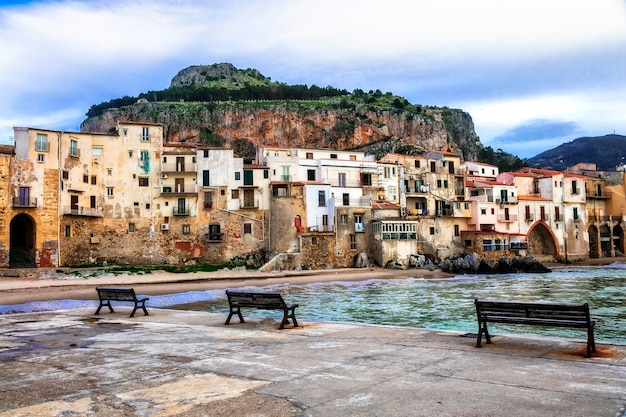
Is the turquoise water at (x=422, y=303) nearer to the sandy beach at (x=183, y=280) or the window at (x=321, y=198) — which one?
the sandy beach at (x=183, y=280)

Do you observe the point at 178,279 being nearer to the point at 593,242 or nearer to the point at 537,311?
the point at 537,311

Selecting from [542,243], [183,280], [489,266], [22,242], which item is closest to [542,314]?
[183,280]

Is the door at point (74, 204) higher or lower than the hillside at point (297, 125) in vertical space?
lower

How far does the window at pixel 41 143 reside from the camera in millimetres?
48625

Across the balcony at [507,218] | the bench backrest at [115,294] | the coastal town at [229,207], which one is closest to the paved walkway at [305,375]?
the bench backrest at [115,294]

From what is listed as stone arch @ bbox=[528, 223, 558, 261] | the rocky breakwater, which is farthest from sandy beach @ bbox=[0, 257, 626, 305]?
stone arch @ bbox=[528, 223, 558, 261]

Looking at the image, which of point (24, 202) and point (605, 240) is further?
point (605, 240)

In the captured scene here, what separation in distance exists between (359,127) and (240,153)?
1110 inches

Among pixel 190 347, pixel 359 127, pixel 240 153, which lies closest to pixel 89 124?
pixel 240 153

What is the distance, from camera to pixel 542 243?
240 ft

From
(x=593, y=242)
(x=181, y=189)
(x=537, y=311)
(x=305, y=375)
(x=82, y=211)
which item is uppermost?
(x=181, y=189)

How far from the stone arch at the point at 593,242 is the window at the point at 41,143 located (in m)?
72.6

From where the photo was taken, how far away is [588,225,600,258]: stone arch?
76488 millimetres

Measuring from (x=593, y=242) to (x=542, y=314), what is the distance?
77.4 m
